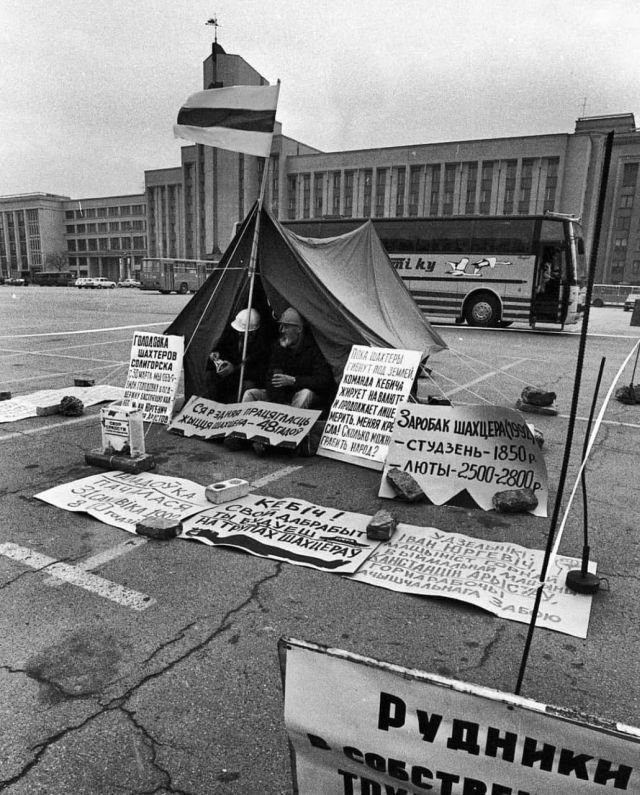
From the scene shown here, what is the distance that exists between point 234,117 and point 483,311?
15.0 m

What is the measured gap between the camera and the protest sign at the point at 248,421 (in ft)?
19.2

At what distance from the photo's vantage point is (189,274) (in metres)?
48.2

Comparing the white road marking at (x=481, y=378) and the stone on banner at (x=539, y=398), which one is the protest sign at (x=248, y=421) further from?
the white road marking at (x=481, y=378)

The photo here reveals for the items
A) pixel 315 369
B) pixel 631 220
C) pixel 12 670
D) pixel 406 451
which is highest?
pixel 631 220

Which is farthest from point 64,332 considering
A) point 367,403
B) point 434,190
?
point 434,190

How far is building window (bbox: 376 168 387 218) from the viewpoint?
3127 inches

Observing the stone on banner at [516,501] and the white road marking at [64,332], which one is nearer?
the stone on banner at [516,501]

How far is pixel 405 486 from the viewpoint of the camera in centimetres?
475

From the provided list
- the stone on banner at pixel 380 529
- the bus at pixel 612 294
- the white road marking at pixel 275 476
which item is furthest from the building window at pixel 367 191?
the stone on banner at pixel 380 529

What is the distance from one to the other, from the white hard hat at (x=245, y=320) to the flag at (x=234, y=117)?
171 centimetres

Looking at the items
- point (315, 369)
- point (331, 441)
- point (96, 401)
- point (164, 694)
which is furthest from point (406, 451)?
point (96, 401)

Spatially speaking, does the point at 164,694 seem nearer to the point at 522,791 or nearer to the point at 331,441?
the point at 522,791

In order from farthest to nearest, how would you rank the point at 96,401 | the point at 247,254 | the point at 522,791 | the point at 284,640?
the point at 96,401 < the point at 247,254 < the point at 284,640 < the point at 522,791

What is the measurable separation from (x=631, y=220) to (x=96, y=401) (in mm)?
85602
